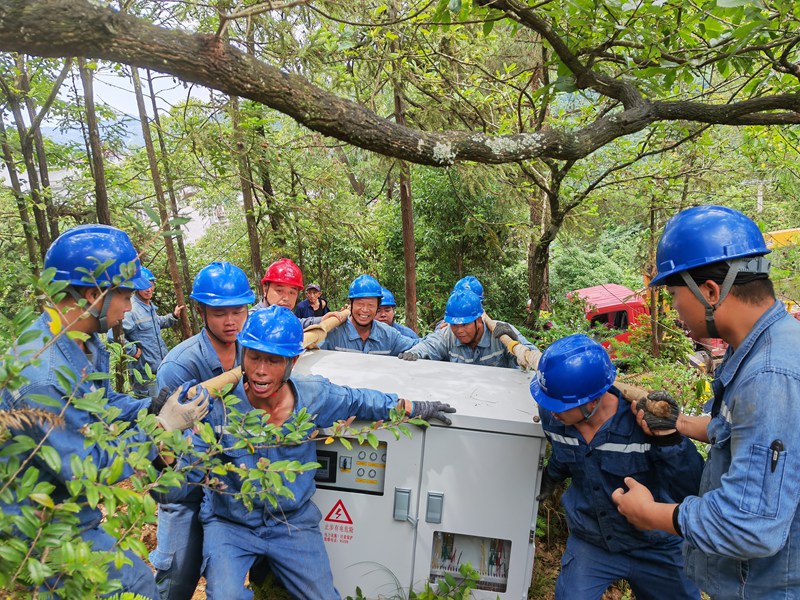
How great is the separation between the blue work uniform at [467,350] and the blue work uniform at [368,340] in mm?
381

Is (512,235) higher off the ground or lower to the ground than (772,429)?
higher

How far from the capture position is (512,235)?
11.0 metres

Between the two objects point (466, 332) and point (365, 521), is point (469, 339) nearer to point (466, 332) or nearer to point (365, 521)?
point (466, 332)

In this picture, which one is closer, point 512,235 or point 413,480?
point 413,480

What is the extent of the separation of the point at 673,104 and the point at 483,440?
8.00 ft

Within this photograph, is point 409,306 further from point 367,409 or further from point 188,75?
point 188,75

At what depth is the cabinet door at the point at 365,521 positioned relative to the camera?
2688mm

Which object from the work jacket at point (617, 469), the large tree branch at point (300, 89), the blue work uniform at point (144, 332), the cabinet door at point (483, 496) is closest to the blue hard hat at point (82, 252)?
the large tree branch at point (300, 89)

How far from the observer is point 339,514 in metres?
2.73

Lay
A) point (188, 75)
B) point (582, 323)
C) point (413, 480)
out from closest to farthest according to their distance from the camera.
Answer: point (188, 75) < point (413, 480) < point (582, 323)

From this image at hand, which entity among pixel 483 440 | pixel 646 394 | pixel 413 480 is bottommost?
pixel 413 480

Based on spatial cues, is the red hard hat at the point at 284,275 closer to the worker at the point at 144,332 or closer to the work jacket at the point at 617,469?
the worker at the point at 144,332

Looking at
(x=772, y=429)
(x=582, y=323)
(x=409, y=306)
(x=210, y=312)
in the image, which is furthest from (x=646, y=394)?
(x=409, y=306)

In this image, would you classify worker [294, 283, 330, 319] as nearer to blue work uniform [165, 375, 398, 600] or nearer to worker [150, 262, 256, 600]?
worker [150, 262, 256, 600]
